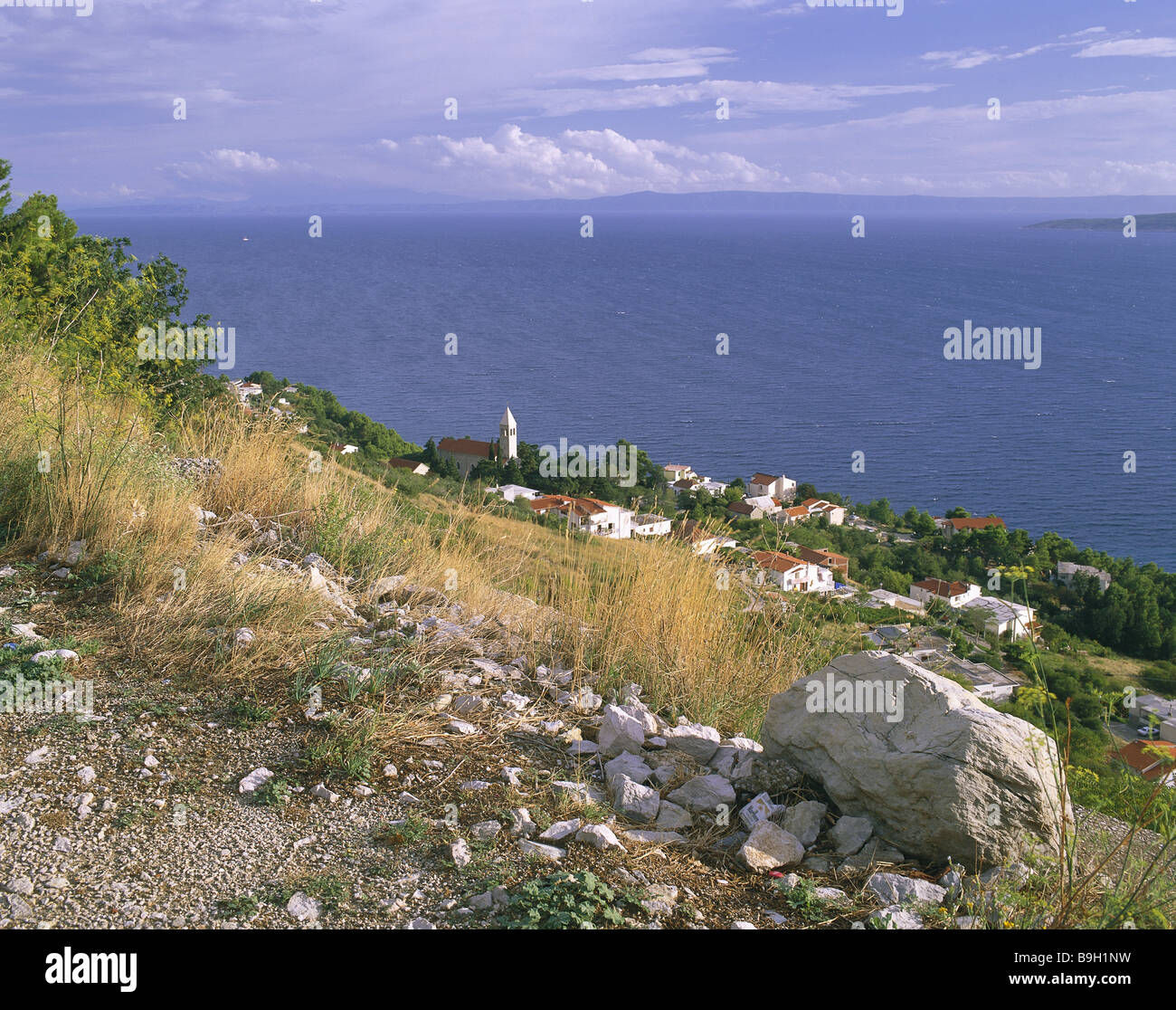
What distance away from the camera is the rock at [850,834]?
10.6 feet

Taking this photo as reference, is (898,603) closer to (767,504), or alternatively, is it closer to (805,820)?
(805,820)

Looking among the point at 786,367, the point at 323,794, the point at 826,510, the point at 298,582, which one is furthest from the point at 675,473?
the point at 786,367

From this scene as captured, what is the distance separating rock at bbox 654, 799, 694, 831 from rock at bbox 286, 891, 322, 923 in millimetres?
1321

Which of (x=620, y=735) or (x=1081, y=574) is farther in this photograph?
(x=1081, y=574)

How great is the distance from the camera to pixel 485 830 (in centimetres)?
304

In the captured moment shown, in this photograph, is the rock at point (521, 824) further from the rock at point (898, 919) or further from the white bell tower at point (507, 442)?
the white bell tower at point (507, 442)

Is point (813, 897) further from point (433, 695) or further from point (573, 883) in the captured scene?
point (433, 695)

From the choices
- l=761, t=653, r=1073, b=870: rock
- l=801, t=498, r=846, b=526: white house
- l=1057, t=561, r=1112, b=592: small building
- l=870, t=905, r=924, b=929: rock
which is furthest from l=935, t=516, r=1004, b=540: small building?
l=870, t=905, r=924, b=929: rock

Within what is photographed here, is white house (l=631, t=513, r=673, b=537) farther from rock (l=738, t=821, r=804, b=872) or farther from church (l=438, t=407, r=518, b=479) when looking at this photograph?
church (l=438, t=407, r=518, b=479)

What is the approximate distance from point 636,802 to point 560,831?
450 mm

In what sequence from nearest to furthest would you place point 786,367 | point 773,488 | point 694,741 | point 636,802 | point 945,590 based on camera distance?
point 636,802
point 694,741
point 945,590
point 773,488
point 786,367

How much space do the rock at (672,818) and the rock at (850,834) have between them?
560mm

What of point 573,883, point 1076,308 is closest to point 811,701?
point 573,883

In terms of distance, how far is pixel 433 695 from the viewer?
4039 mm
